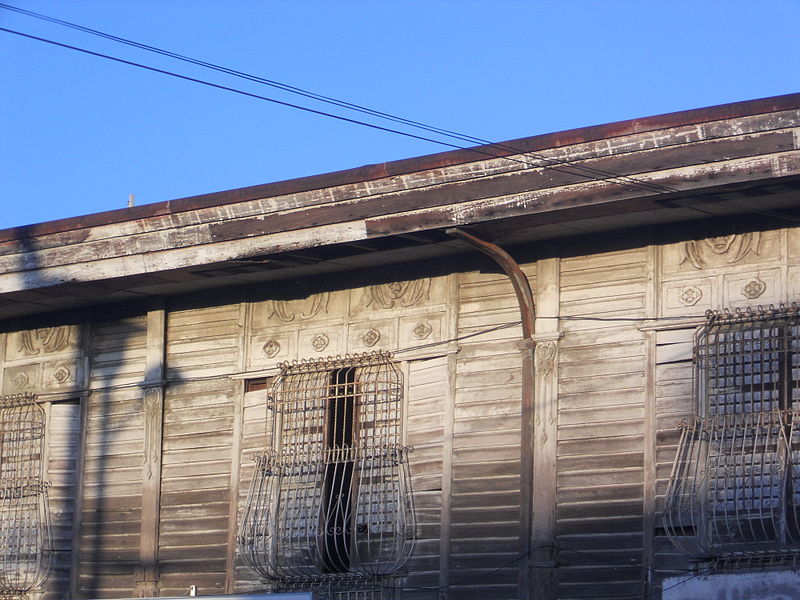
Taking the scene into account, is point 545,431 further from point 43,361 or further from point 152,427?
point 43,361

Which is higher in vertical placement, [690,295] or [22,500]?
[690,295]

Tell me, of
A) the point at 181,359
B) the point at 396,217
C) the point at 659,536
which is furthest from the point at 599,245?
the point at 181,359

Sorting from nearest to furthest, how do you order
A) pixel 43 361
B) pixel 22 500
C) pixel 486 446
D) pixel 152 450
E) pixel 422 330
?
1. pixel 486 446
2. pixel 422 330
3. pixel 152 450
4. pixel 22 500
5. pixel 43 361

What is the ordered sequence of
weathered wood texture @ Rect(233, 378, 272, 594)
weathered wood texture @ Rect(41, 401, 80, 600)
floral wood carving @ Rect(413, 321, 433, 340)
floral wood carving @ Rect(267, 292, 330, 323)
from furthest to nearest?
weathered wood texture @ Rect(41, 401, 80, 600)
floral wood carving @ Rect(267, 292, 330, 323)
weathered wood texture @ Rect(233, 378, 272, 594)
floral wood carving @ Rect(413, 321, 433, 340)

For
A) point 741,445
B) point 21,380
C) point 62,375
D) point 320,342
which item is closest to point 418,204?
point 320,342

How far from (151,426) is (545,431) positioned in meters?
4.31

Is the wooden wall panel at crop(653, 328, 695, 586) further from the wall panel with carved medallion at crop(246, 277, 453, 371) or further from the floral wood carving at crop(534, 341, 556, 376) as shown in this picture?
the wall panel with carved medallion at crop(246, 277, 453, 371)

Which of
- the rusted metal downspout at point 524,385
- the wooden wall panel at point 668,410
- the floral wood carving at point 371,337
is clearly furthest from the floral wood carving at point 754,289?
the floral wood carving at point 371,337

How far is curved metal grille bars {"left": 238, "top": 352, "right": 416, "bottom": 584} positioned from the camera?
1251 centimetres

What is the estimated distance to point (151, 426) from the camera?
14.0 m

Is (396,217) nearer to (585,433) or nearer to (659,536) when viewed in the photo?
(585,433)

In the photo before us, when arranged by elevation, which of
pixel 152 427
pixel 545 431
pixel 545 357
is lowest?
pixel 545 431

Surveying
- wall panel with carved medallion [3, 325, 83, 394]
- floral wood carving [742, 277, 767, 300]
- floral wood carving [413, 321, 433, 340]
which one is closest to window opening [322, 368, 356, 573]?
floral wood carving [413, 321, 433, 340]

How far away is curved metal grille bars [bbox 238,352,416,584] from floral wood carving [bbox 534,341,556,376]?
144 cm
